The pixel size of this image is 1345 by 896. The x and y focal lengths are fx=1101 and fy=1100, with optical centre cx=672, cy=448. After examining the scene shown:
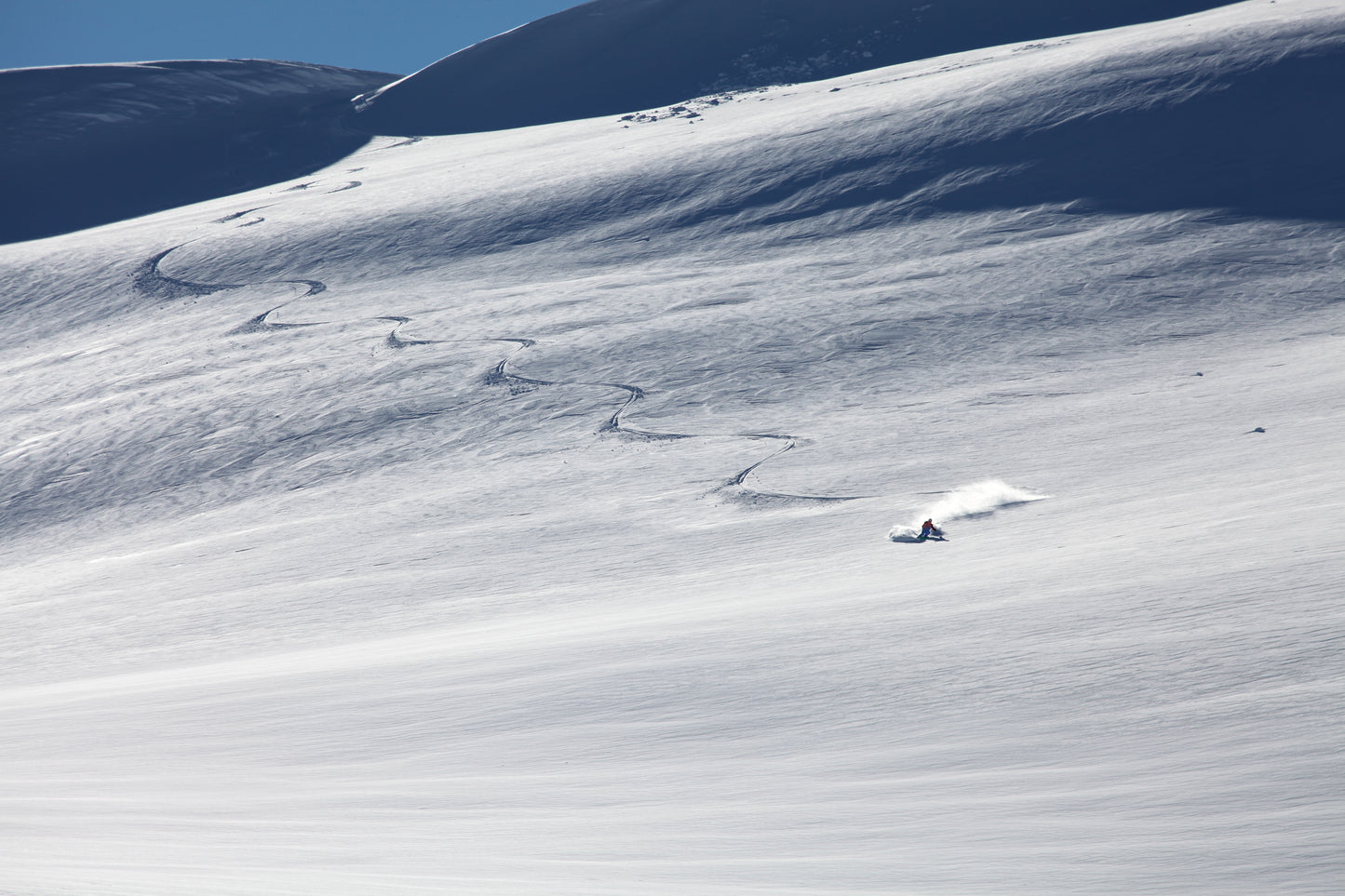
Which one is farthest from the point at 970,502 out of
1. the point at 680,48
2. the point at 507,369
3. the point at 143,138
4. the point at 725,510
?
the point at 143,138

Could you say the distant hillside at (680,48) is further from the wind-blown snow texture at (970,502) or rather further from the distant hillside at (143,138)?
the wind-blown snow texture at (970,502)

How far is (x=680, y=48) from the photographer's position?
69.3ft

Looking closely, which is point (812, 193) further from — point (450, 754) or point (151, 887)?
point (151, 887)

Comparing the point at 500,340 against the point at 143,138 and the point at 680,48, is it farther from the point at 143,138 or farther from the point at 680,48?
the point at 143,138

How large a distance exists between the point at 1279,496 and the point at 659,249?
29.9 ft

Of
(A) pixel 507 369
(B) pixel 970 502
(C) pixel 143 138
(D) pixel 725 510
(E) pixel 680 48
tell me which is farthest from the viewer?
(C) pixel 143 138

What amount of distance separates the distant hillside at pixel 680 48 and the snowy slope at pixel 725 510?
2.66 metres

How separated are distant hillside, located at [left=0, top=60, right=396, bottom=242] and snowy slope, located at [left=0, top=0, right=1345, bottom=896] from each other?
12.6 ft

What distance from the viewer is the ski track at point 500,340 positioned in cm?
720

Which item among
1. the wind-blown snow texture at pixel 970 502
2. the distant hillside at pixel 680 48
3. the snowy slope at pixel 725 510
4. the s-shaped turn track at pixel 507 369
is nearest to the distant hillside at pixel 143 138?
the distant hillside at pixel 680 48

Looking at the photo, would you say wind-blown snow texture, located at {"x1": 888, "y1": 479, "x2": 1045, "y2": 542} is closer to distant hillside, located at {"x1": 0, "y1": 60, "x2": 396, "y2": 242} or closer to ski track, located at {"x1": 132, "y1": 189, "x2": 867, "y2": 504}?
ski track, located at {"x1": 132, "y1": 189, "x2": 867, "y2": 504}

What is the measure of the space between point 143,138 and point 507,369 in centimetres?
1506

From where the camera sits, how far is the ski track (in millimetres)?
7195

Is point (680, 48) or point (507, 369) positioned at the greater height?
point (680, 48)
